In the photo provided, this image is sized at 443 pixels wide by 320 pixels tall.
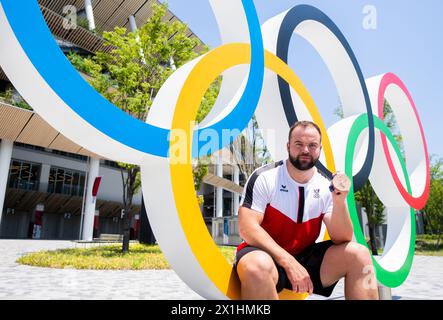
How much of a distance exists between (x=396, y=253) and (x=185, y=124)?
4.86 m

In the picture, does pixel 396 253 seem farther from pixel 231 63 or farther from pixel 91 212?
pixel 91 212

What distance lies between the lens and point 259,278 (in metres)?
1.84

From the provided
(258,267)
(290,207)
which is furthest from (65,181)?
(258,267)

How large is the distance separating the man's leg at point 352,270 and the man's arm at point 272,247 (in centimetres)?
21

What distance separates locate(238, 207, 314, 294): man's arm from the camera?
1.89 m

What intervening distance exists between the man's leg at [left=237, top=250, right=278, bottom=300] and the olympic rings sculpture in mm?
537

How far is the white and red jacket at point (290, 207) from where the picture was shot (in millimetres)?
2262

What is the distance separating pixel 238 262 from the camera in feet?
6.59

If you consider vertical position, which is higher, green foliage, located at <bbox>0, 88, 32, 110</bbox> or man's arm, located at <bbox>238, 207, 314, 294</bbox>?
green foliage, located at <bbox>0, 88, 32, 110</bbox>

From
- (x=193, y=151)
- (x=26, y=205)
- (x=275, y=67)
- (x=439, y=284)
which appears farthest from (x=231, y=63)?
(x=26, y=205)

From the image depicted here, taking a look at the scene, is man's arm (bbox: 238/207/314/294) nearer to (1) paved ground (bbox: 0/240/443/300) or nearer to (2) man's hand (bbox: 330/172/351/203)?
(2) man's hand (bbox: 330/172/351/203)

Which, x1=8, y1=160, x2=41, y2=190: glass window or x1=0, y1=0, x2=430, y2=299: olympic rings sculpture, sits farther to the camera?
x1=8, y1=160, x2=41, y2=190: glass window

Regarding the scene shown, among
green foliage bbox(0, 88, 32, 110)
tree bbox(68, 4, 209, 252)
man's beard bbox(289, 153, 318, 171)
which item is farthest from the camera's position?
green foliage bbox(0, 88, 32, 110)

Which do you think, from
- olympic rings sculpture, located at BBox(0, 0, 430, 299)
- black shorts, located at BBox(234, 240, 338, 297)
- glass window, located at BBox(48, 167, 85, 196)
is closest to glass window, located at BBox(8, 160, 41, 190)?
glass window, located at BBox(48, 167, 85, 196)
